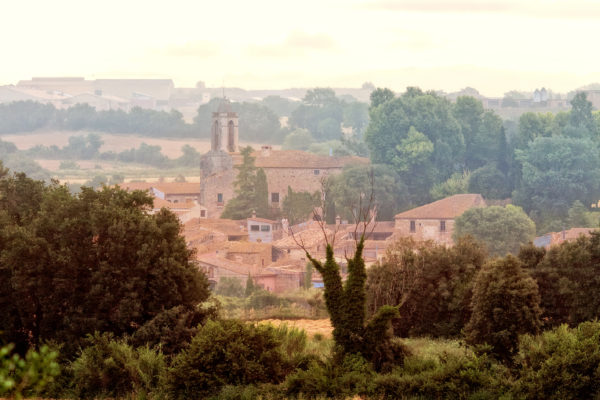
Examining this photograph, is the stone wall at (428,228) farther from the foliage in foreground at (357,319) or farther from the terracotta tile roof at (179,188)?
the foliage in foreground at (357,319)

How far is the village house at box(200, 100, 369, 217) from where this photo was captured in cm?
8531

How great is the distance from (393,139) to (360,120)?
57.2 meters

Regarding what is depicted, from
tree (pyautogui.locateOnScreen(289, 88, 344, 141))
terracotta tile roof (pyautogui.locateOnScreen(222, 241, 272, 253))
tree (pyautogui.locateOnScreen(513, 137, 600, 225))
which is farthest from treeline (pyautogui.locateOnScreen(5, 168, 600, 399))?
tree (pyautogui.locateOnScreen(289, 88, 344, 141))

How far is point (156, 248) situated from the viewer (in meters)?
17.3

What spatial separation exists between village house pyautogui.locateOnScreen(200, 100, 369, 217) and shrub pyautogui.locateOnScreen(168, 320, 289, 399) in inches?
2647

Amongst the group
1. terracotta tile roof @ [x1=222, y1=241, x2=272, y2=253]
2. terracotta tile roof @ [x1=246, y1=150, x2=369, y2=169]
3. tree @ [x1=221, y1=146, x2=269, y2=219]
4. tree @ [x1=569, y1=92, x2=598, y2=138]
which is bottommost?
terracotta tile roof @ [x1=222, y1=241, x2=272, y2=253]

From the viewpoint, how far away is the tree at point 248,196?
261 feet

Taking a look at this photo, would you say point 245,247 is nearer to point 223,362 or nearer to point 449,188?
point 449,188

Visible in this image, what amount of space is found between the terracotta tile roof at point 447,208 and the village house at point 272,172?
9.37 meters

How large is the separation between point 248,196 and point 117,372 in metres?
64.9

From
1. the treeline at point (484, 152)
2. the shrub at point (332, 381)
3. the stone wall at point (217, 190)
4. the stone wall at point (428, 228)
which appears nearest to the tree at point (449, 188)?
the treeline at point (484, 152)

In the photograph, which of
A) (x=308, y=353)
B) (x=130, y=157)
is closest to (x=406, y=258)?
(x=308, y=353)

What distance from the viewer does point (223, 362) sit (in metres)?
14.6

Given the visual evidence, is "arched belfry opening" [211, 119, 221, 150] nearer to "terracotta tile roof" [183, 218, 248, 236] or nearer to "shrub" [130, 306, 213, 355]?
"terracotta tile roof" [183, 218, 248, 236]
